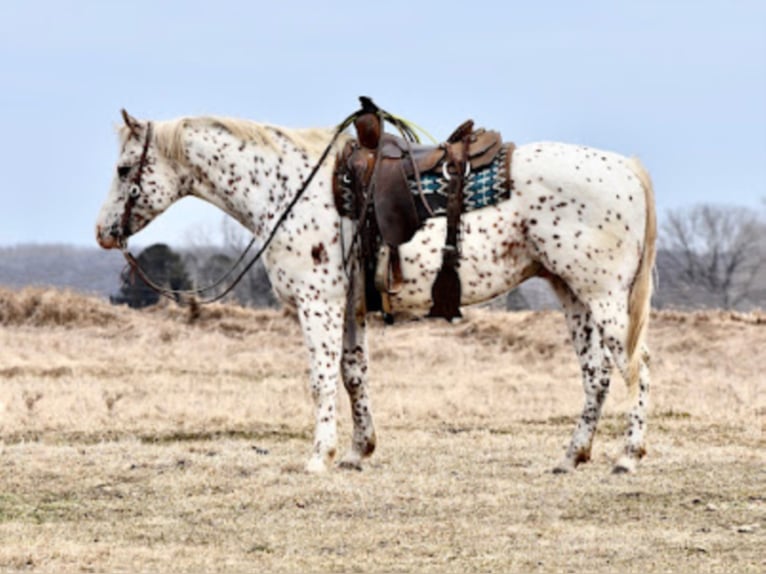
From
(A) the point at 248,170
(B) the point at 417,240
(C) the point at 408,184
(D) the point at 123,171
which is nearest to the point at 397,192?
(C) the point at 408,184

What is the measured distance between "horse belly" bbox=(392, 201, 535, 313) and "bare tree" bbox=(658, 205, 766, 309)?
57.8 meters

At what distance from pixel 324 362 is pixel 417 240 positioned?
1136 mm

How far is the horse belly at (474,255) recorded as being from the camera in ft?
33.4

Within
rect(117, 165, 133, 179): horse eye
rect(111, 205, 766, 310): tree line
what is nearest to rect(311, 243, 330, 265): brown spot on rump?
rect(117, 165, 133, 179): horse eye

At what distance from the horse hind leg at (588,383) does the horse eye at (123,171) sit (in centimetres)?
341

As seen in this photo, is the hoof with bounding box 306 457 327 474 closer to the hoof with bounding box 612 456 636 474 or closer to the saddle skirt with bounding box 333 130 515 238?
the saddle skirt with bounding box 333 130 515 238

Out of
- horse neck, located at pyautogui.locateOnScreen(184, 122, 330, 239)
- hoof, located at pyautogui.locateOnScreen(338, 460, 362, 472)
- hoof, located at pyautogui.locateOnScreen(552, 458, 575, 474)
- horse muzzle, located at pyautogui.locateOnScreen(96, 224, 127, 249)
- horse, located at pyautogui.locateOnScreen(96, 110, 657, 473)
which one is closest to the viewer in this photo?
horse, located at pyautogui.locateOnScreen(96, 110, 657, 473)

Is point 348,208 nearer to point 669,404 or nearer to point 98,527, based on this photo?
point 98,527

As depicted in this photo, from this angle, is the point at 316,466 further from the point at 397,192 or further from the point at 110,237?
the point at 110,237

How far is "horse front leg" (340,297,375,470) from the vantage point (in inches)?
419

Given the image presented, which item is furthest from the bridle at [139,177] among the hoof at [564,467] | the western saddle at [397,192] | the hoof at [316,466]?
the hoof at [564,467]

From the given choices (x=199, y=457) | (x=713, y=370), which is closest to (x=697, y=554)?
(x=199, y=457)

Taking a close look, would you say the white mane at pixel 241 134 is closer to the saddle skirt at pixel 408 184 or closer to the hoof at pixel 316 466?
the saddle skirt at pixel 408 184

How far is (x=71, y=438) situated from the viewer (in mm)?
13445
